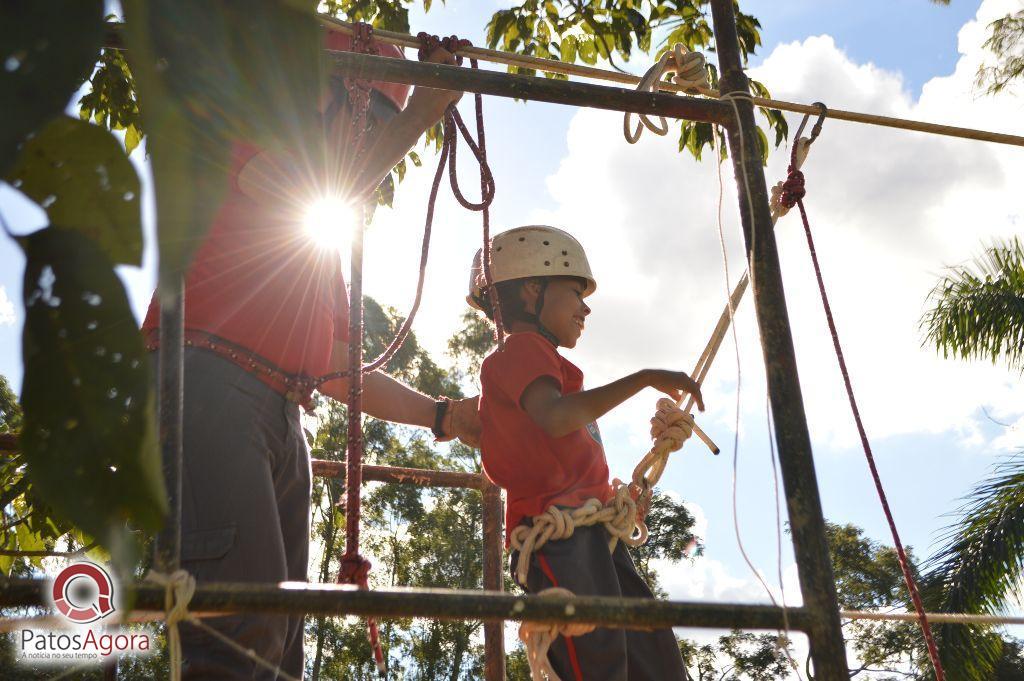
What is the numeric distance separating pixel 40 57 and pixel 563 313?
7.09ft

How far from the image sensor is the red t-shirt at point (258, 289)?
1604 millimetres

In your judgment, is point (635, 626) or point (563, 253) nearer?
point (635, 626)

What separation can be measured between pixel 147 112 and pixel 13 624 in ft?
4.38

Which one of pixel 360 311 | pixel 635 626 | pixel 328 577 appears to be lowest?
pixel 635 626

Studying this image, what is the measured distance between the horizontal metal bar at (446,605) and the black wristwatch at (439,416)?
126 centimetres

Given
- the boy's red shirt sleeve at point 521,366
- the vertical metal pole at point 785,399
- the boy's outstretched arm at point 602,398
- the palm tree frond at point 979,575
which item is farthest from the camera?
the palm tree frond at point 979,575

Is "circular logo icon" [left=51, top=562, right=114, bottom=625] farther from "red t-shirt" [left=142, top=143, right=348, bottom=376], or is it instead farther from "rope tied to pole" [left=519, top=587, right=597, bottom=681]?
"rope tied to pole" [left=519, top=587, right=597, bottom=681]

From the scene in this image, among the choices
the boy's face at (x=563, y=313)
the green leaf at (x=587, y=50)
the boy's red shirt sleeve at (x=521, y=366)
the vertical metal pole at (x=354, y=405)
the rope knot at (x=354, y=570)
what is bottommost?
the rope knot at (x=354, y=570)

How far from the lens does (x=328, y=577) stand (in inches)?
776

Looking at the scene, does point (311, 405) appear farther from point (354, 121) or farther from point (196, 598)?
point (196, 598)

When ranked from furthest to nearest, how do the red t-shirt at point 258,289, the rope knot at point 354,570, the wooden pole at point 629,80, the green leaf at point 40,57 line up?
the wooden pole at point 629,80 < the red t-shirt at point 258,289 < the rope knot at point 354,570 < the green leaf at point 40,57

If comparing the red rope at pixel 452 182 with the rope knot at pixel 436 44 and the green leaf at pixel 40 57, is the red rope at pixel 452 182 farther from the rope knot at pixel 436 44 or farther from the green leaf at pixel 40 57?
the green leaf at pixel 40 57

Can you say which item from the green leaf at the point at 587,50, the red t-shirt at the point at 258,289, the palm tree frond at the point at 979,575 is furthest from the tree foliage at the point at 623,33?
the palm tree frond at the point at 979,575

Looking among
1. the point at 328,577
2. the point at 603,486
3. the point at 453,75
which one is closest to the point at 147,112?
the point at 453,75
